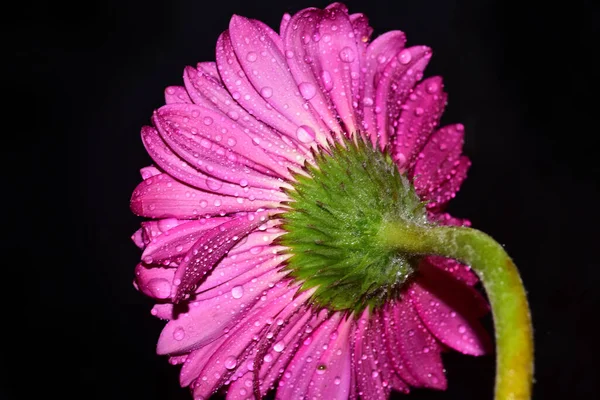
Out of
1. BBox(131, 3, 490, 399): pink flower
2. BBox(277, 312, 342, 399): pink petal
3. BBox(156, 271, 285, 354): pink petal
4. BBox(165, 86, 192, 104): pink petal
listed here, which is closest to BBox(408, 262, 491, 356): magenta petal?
BBox(131, 3, 490, 399): pink flower

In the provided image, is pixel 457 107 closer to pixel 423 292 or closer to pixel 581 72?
pixel 581 72

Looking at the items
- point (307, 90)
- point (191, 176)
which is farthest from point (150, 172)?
point (307, 90)

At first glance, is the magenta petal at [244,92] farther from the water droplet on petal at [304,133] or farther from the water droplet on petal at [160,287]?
the water droplet on petal at [160,287]

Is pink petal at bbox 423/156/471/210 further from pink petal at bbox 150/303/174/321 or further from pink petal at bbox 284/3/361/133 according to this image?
pink petal at bbox 150/303/174/321

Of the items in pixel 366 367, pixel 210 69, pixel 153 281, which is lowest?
pixel 366 367

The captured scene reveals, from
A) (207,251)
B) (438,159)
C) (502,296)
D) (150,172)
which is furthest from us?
(438,159)

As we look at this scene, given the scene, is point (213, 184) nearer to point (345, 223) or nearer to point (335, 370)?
point (345, 223)
